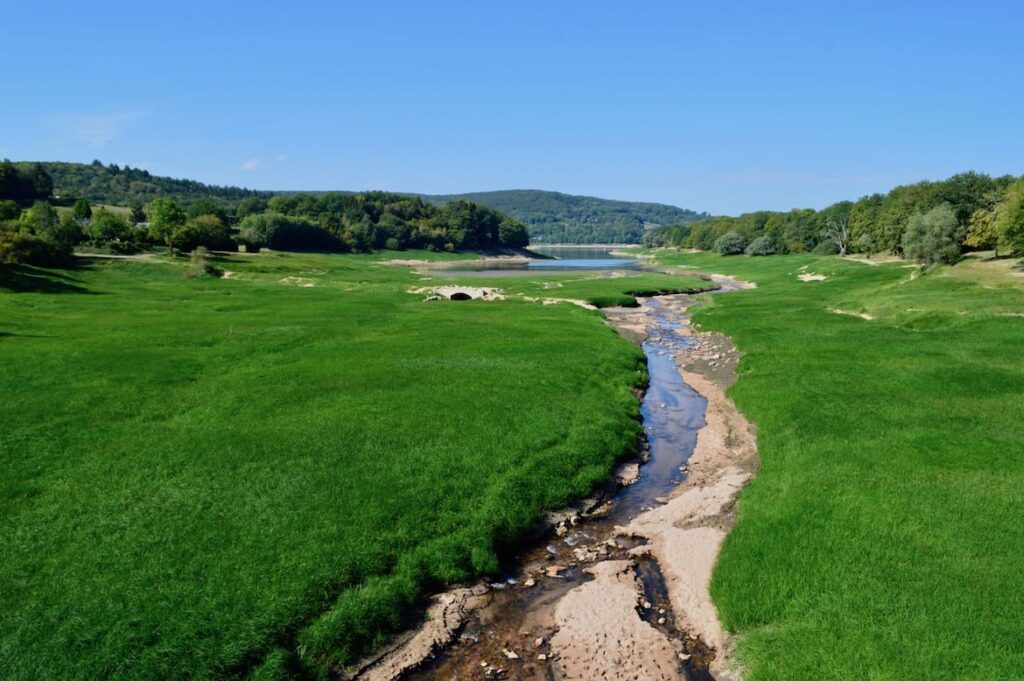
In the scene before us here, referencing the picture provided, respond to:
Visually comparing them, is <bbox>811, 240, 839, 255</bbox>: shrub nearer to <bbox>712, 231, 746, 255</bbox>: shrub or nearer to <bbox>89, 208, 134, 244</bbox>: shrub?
<bbox>712, 231, 746, 255</bbox>: shrub

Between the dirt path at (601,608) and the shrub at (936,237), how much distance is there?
274 ft

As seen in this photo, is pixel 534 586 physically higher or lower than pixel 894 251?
lower

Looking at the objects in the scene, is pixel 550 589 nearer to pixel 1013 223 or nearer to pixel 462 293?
pixel 462 293

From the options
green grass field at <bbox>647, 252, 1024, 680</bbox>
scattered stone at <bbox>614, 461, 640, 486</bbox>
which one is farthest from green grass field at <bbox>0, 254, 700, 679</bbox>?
green grass field at <bbox>647, 252, 1024, 680</bbox>

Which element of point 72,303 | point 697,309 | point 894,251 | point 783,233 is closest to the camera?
point 72,303

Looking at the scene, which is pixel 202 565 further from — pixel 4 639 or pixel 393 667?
pixel 393 667

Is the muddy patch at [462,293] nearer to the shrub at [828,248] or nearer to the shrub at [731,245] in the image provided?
the shrub at [828,248]

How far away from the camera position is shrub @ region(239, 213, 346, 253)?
160m

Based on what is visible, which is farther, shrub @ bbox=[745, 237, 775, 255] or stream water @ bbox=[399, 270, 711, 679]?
shrub @ bbox=[745, 237, 775, 255]

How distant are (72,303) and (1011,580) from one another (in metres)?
70.5

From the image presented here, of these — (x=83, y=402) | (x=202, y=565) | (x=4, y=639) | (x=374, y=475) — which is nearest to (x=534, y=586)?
(x=374, y=475)

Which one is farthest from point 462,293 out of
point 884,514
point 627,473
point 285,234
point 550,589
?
point 285,234

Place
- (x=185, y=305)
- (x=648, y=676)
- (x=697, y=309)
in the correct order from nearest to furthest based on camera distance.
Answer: (x=648, y=676) → (x=185, y=305) → (x=697, y=309)

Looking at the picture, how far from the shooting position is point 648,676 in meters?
13.8
